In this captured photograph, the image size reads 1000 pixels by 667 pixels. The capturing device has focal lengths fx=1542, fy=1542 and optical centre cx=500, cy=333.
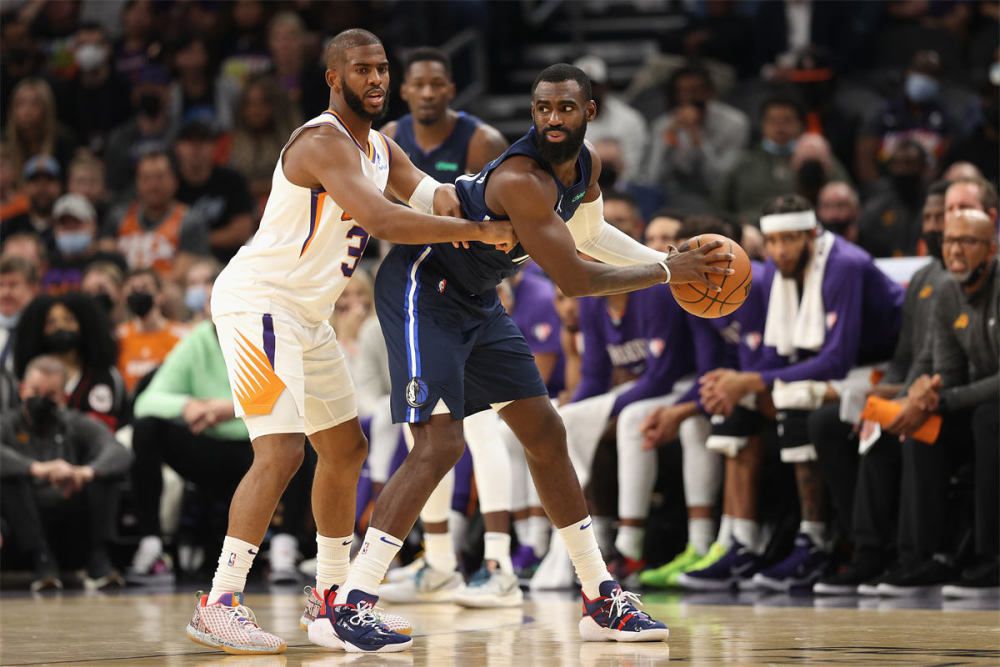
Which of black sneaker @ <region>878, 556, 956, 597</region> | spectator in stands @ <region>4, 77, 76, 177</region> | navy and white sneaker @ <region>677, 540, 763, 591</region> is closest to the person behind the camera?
black sneaker @ <region>878, 556, 956, 597</region>

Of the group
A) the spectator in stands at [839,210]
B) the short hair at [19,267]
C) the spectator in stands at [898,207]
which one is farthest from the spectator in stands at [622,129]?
the short hair at [19,267]

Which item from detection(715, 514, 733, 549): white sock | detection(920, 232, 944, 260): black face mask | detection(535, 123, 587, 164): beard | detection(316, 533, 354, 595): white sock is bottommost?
detection(715, 514, 733, 549): white sock

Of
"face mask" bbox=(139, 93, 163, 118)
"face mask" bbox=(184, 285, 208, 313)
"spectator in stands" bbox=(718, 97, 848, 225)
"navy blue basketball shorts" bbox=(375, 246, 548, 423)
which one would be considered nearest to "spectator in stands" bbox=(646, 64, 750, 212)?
"spectator in stands" bbox=(718, 97, 848, 225)

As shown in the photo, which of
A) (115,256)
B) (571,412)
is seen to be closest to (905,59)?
(571,412)

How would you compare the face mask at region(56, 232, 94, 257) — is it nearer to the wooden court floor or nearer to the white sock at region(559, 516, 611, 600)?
the wooden court floor

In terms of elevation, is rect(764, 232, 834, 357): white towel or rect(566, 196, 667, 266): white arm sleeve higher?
rect(566, 196, 667, 266): white arm sleeve

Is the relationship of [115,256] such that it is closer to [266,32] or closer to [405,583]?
[266,32]

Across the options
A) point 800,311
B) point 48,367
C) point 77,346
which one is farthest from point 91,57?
point 800,311

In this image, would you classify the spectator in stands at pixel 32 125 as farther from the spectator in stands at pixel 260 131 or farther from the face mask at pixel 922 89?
the face mask at pixel 922 89

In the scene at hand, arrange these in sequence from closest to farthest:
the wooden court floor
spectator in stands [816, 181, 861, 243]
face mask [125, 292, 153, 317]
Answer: the wooden court floor → spectator in stands [816, 181, 861, 243] → face mask [125, 292, 153, 317]

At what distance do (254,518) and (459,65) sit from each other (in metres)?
8.70

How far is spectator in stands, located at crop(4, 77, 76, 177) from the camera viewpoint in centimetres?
1284

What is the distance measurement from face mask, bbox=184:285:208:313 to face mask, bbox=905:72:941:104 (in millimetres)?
4742

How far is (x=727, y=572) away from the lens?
7031 millimetres
